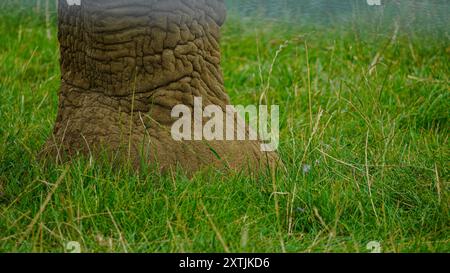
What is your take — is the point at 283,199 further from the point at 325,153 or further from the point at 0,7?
the point at 0,7

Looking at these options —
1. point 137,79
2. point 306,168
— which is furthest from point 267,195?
point 137,79

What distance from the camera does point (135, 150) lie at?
12.9 feet

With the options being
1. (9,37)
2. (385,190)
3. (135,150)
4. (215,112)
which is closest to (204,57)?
(215,112)

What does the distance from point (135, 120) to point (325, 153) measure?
885mm

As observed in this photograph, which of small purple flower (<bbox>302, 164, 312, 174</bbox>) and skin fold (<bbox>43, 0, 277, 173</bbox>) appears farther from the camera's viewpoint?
small purple flower (<bbox>302, 164, 312, 174</bbox>)

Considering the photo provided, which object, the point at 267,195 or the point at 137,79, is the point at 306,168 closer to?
the point at 267,195

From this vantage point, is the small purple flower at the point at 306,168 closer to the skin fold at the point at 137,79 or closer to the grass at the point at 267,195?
the grass at the point at 267,195

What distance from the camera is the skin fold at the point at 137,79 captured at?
3881 mm

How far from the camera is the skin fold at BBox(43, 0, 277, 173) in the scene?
3881 millimetres

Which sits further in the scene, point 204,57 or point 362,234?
point 204,57

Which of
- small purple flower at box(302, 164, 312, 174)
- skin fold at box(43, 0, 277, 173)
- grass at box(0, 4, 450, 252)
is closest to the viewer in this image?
grass at box(0, 4, 450, 252)

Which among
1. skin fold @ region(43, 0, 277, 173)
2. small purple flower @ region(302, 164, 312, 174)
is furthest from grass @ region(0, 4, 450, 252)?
skin fold @ region(43, 0, 277, 173)

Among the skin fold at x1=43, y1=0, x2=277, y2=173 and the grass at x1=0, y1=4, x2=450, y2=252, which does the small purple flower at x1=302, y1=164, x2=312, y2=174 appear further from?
the skin fold at x1=43, y1=0, x2=277, y2=173

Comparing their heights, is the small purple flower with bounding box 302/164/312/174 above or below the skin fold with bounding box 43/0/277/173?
below
